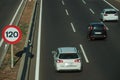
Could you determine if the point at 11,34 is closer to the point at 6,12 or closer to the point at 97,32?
the point at 97,32

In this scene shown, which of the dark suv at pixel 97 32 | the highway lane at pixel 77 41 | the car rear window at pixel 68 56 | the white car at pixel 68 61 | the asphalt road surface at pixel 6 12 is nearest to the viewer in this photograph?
the highway lane at pixel 77 41

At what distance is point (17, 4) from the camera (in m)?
63.3

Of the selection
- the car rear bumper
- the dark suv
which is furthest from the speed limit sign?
the dark suv

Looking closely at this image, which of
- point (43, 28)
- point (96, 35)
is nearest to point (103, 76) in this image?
point (96, 35)

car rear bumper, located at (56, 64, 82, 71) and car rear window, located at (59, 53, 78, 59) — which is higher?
car rear window, located at (59, 53, 78, 59)

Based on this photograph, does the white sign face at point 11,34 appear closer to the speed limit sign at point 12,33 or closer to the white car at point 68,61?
the speed limit sign at point 12,33

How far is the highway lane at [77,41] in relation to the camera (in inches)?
1020

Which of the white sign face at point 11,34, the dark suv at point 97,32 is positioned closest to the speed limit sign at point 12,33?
the white sign face at point 11,34

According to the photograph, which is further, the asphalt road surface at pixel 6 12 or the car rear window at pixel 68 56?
the asphalt road surface at pixel 6 12

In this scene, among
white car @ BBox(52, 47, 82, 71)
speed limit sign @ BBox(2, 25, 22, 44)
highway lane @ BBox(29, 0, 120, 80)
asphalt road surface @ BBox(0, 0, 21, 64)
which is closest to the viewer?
speed limit sign @ BBox(2, 25, 22, 44)

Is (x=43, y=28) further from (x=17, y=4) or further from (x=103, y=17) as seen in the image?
(x=17, y=4)

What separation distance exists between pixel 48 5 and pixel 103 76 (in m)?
40.4

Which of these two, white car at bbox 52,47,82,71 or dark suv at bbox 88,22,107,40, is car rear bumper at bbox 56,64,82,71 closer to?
white car at bbox 52,47,82,71

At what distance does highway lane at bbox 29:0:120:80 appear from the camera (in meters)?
25.9
